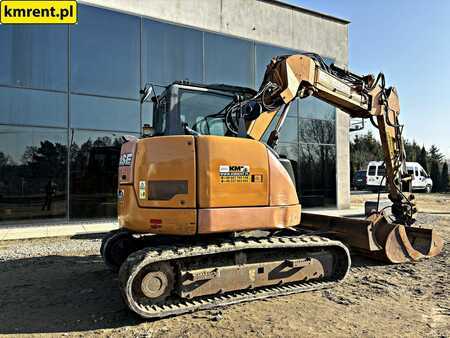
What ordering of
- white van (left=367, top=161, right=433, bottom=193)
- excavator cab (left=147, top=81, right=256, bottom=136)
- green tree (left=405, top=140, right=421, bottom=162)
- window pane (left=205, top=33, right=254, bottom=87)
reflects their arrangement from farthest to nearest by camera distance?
green tree (left=405, top=140, right=421, bottom=162) → white van (left=367, top=161, right=433, bottom=193) → window pane (left=205, top=33, right=254, bottom=87) → excavator cab (left=147, top=81, right=256, bottom=136)

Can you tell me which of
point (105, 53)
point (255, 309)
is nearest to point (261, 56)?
point (105, 53)

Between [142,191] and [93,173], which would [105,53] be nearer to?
[93,173]

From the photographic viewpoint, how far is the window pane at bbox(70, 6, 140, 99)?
41.7 ft

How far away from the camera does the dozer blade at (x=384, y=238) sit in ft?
22.5

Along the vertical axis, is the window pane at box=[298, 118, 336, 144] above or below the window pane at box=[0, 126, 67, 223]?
above

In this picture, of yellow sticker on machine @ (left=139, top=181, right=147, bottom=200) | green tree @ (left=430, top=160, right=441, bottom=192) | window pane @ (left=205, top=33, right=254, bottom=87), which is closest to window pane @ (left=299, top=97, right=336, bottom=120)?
window pane @ (left=205, top=33, right=254, bottom=87)

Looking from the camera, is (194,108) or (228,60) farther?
(228,60)

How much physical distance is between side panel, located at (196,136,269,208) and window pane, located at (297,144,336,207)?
12.1 meters

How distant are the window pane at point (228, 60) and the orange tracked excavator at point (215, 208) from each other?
28.7 ft

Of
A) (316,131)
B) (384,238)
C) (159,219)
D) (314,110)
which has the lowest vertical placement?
(384,238)

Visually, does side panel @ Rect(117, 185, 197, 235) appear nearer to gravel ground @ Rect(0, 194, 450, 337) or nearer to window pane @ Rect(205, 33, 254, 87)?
gravel ground @ Rect(0, 194, 450, 337)

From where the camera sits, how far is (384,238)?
695cm

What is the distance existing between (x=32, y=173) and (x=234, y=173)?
9295 millimetres

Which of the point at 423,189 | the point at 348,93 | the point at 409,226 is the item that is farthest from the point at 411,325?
the point at 423,189
